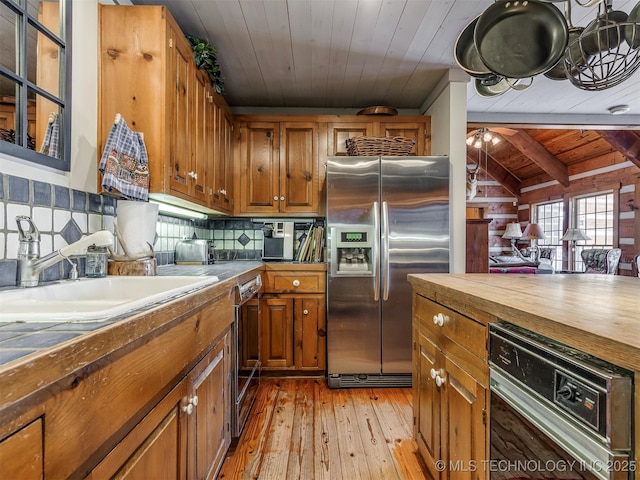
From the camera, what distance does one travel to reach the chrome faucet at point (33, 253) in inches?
40.5

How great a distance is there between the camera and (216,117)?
242cm

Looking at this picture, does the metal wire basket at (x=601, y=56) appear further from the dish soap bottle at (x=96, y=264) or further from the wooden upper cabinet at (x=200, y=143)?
the dish soap bottle at (x=96, y=264)

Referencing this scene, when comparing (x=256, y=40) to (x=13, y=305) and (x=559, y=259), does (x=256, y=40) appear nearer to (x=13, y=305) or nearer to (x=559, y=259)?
(x=13, y=305)

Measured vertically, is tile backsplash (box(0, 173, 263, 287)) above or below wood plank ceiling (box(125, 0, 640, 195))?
below

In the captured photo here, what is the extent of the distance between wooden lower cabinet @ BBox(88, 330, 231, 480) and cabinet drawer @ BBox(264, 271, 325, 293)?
1001mm

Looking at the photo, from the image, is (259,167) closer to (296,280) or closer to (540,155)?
(296,280)

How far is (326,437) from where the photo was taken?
186 centimetres

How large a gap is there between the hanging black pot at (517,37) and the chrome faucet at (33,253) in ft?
4.89

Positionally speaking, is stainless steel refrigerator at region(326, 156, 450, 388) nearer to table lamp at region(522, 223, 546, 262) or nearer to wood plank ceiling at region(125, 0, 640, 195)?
wood plank ceiling at region(125, 0, 640, 195)

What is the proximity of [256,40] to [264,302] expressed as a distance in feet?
6.18

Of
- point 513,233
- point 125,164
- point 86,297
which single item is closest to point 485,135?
point 513,233

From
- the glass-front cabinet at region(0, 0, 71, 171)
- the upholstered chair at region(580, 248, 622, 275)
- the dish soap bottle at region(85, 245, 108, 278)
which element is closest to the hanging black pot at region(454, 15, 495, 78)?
the glass-front cabinet at region(0, 0, 71, 171)

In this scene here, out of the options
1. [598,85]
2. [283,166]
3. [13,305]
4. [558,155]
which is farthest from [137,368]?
[558,155]

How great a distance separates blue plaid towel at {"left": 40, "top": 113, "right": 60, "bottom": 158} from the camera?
1234mm
